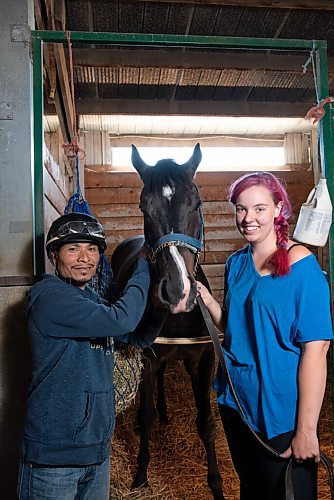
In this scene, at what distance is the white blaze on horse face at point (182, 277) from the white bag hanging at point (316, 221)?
0.54m

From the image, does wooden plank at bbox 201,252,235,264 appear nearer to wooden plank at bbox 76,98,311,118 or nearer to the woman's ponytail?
wooden plank at bbox 76,98,311,118

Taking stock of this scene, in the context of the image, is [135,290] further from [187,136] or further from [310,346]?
[187,136]

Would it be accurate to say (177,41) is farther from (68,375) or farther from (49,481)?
(49,481)

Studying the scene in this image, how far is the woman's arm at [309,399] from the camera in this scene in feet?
4.81

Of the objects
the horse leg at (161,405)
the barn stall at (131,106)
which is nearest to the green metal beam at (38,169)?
the barn stall at (131,106)

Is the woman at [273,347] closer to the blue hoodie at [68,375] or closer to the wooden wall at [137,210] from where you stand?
the blue hoodie at [68,375]

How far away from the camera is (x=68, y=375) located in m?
1.53

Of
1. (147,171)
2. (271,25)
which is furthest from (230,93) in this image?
(147,171)

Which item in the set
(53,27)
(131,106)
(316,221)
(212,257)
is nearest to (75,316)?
(316,221)

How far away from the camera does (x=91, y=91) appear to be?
19.0 feet

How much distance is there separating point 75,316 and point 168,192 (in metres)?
0.68

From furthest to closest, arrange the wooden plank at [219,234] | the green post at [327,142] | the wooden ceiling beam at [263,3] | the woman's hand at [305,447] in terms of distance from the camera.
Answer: the wooden plank at [219,234], the wooden ceiling beam at [263,3], the green post at [327,142], the woman's hand at [305,447]

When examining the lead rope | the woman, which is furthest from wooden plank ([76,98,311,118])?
the lead rope

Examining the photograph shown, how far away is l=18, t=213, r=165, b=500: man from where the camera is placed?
1.50 meters
